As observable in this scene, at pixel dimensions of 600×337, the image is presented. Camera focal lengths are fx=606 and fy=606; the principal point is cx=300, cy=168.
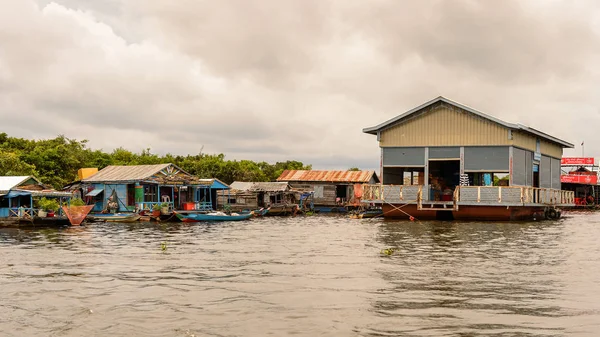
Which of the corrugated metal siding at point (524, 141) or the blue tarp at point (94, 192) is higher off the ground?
the corrugated metal siding at point (524, 141)

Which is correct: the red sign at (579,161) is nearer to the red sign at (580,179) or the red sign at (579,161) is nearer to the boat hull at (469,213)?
the red sign at (580,179)

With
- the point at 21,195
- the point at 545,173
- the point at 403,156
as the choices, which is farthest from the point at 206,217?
the point at 545,173

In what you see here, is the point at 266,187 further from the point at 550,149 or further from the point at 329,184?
the point at 550,149

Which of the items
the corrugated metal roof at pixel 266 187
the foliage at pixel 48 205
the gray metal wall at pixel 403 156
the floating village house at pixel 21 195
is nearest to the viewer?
the floating village house at pixel 21 195

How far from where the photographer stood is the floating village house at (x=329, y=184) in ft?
199

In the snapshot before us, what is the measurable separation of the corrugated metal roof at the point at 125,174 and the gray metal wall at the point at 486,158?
2122 cm

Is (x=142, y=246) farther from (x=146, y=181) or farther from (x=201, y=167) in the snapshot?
(x=201, y=167)

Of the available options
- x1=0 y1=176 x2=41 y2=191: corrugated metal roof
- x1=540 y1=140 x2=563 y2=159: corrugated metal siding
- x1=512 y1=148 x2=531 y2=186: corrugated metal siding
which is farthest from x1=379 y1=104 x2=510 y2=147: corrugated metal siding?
x1=0 y1=176 x2=41 y2=191: corrugated metal roof

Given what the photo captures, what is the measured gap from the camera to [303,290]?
11406 mm

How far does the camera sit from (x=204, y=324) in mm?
8734

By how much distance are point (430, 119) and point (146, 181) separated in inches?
765

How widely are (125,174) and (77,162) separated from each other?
10.9 m

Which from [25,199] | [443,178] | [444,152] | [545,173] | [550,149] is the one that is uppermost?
[550,149]

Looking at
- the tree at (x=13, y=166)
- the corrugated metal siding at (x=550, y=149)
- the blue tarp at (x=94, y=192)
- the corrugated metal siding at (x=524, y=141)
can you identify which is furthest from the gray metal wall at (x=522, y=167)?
the tree at (x=13, y=166)
